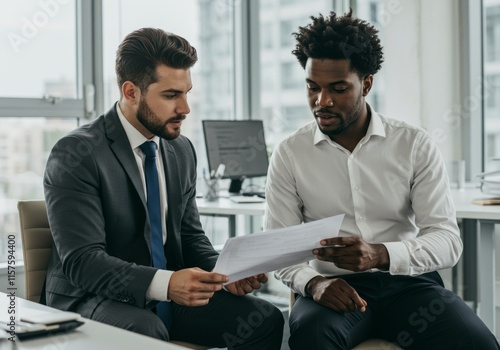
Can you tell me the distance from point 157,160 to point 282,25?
293cm

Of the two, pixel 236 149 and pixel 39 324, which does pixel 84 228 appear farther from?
pixel 236 149

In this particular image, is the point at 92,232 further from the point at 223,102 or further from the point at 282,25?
the point at 282,25

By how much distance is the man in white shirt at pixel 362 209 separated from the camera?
186 cm

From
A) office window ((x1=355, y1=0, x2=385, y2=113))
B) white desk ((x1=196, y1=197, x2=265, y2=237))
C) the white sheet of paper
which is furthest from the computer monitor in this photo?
the white sheet of paper

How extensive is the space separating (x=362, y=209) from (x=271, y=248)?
0.59 m

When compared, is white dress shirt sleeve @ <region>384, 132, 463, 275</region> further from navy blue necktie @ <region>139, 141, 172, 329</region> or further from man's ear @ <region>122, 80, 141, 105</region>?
man's ear @ <region>122, 80, 141, 105</region>

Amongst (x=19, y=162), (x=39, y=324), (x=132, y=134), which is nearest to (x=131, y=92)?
(x=132, y=134)

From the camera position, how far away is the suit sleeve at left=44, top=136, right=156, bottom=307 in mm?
1709

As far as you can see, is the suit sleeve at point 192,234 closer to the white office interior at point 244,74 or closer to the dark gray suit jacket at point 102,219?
the dark gray suit jacket at point 102,219

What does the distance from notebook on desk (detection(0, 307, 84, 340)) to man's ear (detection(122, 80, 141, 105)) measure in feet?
3.07

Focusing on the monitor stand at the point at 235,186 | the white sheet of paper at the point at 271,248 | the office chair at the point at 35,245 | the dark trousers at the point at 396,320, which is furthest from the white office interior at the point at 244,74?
the white sheet of paper at the point at 271,248

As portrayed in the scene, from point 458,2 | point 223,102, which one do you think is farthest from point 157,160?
point 458,2

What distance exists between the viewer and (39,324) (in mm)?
1150

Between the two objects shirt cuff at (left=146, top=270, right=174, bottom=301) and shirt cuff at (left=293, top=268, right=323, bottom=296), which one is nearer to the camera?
shirt cuff at (left=146, top=270, right=174, bottom=301)
